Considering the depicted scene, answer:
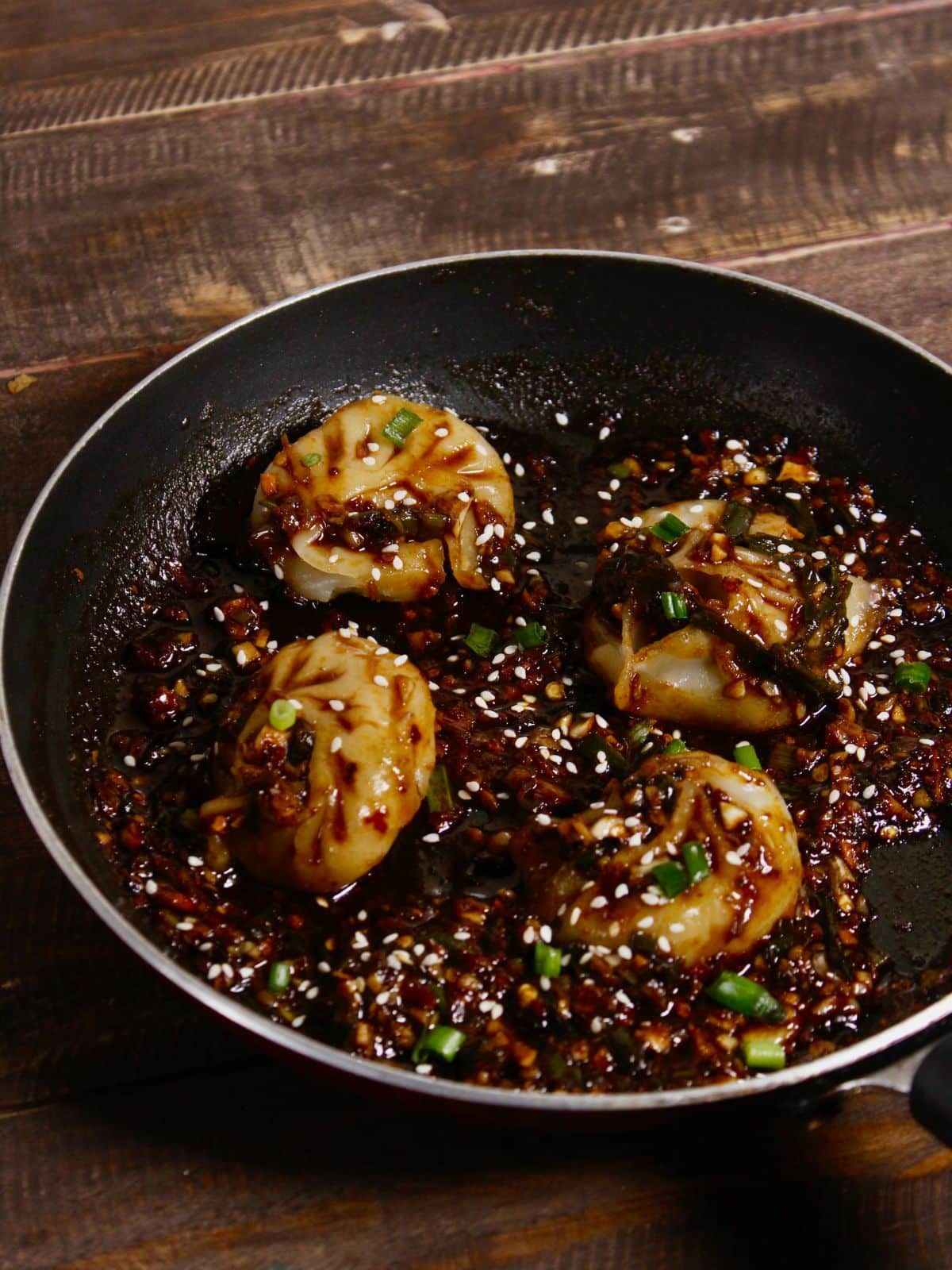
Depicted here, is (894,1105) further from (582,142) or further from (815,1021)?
(582,142)

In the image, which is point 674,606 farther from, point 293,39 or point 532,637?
point 293,39

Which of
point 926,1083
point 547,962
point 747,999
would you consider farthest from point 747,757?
point 926,1083

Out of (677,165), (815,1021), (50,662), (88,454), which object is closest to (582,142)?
(677,165)

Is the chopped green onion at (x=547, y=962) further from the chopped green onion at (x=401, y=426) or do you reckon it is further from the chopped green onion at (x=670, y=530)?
the chopped green onion at (x=401, y=426)

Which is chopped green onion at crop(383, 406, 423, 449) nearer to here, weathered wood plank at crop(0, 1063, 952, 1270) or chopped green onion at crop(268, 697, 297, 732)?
chopped green onion at crop(268, 697, 297, 732)

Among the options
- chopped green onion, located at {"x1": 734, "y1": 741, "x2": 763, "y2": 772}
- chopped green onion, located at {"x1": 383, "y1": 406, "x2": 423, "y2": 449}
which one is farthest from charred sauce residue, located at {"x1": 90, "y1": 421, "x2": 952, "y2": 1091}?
chopped green onion, located at {"x1": 383, "y1": 406, "x2": 423, "y2": 449}

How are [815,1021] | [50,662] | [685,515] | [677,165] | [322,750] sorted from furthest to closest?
1. [677,165]
2. [685,515]
3. [50,662]
4. [322,750]
5. [815,1021]
